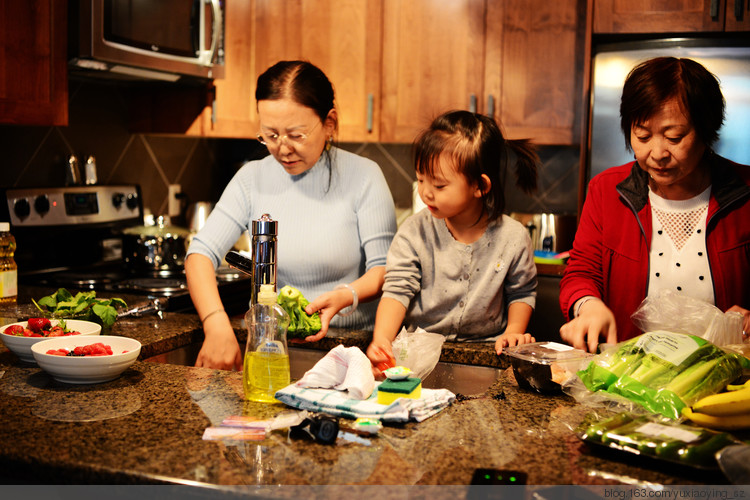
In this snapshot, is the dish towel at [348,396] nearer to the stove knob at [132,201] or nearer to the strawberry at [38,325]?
the strawberry at [38,325]

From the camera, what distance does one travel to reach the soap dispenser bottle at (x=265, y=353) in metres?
1.15

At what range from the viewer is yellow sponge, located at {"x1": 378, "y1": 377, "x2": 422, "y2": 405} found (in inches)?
43.4

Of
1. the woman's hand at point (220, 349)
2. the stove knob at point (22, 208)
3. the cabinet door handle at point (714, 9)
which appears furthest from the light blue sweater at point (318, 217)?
the cabinet door handle at point (714, 9)

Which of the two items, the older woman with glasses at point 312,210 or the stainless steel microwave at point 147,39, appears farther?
the stainless steel microwave at point 147,39

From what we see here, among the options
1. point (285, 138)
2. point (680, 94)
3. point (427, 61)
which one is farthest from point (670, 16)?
point (285, 138)

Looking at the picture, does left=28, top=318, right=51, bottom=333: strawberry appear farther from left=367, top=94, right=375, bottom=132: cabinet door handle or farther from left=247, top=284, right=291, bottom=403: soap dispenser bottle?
left=367, top=94, right=375, bottom=132: cabinet door handle

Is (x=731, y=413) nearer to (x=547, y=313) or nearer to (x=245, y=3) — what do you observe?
(x=547, y=313)

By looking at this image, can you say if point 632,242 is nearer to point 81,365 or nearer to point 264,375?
point 264,375

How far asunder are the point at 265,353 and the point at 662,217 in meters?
0.97

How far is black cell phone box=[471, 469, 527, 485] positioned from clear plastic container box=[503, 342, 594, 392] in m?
0.34

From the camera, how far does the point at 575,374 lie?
1.21 m

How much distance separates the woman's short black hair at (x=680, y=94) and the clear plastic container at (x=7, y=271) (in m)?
1.56

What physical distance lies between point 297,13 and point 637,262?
199cm

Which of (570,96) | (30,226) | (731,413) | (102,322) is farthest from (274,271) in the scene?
(570,96)
